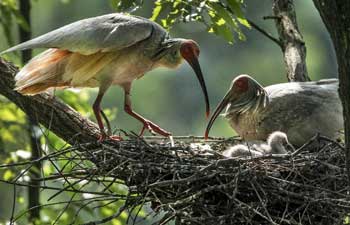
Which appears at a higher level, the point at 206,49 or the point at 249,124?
the point at 249,124

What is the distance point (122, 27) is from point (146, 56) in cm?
40

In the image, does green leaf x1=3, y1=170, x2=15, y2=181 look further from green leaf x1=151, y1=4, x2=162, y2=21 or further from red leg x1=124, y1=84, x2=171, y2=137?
green leaf x1=151, y1=4, x2=162, y2=21

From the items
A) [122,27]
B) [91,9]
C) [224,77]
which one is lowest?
[224,77]

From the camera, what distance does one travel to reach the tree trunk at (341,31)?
5.79 metres

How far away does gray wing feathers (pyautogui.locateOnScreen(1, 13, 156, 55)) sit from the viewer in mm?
9016

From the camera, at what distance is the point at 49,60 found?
A: 9.40 metres

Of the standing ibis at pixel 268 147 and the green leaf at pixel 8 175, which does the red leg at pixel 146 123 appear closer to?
the standing ibis at pixel 268 147

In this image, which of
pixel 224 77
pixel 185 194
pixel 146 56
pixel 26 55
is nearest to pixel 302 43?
pixel 146 56

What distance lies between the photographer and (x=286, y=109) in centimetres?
964

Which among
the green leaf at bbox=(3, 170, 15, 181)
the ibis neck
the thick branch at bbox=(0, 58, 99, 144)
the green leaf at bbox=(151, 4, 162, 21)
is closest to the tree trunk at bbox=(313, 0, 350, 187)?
the thick branch at bbox=(0, 58, 99, 144)

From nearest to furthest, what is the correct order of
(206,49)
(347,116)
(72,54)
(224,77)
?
(347,116) < (72,54) < (224,77) < (206,49)

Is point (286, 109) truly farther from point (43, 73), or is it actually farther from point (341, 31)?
point (341, 31)

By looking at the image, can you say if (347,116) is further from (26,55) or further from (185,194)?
(26,55)

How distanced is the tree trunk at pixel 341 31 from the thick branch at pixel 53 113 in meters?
3.12
